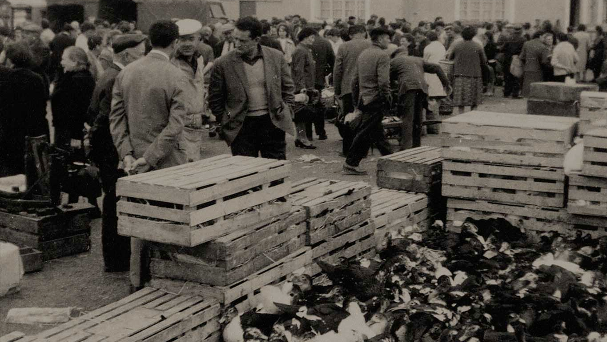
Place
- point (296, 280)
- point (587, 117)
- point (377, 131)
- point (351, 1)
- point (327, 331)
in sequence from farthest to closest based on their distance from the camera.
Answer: point (351, 1), point (377, 131), point (587, 117), point (296, 280), point (327, 331)

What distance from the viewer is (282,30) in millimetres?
19594

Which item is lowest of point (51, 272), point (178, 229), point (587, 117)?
point (51, 272)

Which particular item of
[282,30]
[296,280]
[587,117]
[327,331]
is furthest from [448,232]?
[282,30]

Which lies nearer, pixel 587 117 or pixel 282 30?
Answer: pixel 587 117

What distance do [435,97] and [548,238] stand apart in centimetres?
865

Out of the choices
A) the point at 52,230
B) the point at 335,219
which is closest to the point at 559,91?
the point at 335,219

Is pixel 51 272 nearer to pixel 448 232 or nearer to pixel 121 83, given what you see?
pixel 121 83

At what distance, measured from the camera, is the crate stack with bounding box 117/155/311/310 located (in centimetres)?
535

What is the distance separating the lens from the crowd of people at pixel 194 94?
670cm

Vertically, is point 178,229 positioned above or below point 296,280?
above

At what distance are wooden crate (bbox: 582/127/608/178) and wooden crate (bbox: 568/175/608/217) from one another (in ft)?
0.82

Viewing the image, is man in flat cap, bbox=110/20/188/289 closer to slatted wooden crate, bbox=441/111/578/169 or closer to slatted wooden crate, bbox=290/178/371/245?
slatted wooden crate, bbox=290/178/371/245

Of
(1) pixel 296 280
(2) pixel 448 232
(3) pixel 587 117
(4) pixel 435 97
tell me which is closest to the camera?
(1) pixel 296 280

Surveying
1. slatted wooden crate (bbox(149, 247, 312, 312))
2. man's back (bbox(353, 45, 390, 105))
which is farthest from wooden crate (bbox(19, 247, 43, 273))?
man's back (bbox(353, 45, 390, 105))
